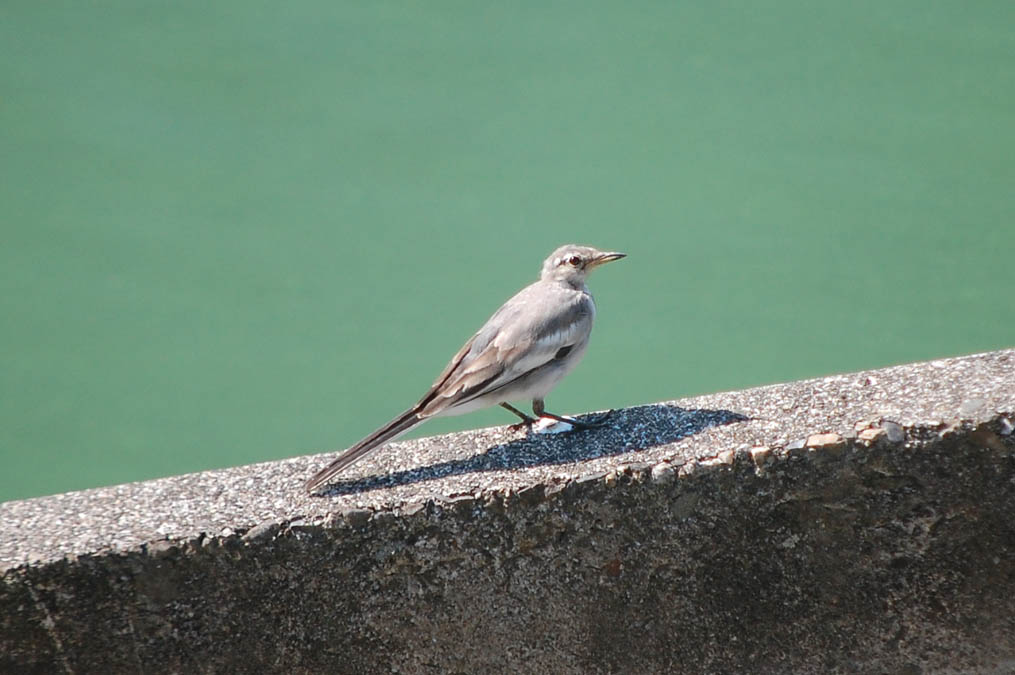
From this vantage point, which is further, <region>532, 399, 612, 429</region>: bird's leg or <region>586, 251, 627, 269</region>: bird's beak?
<region>586, 251, 627, 269</region>: bird's beak

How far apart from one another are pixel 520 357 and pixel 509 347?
5 centimetres

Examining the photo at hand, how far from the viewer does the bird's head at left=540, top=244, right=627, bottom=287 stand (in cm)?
382

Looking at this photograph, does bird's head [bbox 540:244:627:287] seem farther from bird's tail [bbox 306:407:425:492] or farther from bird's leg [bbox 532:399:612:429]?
bird's tail [bbox 306:407:425:492]

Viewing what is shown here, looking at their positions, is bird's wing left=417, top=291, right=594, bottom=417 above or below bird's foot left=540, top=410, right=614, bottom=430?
above

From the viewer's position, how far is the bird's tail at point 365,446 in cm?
278

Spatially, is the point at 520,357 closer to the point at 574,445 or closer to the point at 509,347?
the point at 509,347

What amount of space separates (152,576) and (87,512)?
393 mm

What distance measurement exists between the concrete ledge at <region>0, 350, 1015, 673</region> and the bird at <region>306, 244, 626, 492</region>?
1.79ft

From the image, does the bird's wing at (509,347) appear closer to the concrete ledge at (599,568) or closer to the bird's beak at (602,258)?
the bird's beak at (602,258)

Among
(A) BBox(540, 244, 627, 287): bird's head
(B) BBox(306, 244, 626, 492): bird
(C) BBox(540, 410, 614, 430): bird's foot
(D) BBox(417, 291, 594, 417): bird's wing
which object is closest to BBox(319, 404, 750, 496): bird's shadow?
(C) BBox(540, 410, 614, 430): bird's foot

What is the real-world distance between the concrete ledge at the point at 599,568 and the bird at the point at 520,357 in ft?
1.79

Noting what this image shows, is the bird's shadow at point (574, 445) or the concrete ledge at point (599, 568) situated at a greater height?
the bird's shadow at point (574, 445)

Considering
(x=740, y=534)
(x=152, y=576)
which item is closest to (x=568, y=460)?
(x=740, y=534)

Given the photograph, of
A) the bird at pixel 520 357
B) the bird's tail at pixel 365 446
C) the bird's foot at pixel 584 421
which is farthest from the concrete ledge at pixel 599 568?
the bird at pixel 520 357
